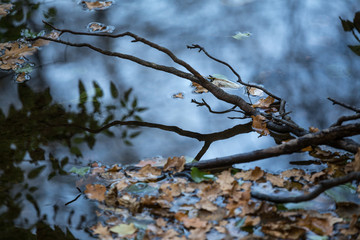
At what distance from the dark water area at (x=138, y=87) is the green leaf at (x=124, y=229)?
0.56 ft

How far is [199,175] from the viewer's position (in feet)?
8.57

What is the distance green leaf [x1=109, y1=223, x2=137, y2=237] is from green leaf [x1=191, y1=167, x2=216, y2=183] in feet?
1.77

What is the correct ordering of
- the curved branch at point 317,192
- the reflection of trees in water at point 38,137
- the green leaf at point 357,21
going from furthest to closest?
1. the green leaf at point 357,21
2. the reflection of trees in water at point 38,137
3. the curved branch at point 317,192

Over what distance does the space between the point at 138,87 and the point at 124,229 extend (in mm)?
1726

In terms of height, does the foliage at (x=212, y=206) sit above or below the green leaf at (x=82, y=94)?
below

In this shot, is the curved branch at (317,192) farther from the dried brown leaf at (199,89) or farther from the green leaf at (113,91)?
the green leaf at (113,91)

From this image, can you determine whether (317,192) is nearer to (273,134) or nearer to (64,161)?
(273,134)

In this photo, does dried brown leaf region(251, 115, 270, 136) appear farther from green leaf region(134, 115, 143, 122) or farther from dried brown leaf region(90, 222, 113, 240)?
dried brown leaf region(90, 222, 113, 240)

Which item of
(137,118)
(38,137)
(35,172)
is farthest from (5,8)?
(35,172)

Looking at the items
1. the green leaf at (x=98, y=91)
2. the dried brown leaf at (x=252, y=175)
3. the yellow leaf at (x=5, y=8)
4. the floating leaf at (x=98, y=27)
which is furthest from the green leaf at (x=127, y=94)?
the yellow leaf at (x=5, y=8)

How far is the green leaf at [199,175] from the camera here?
2.60 metres

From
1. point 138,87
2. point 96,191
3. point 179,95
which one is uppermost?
point 138,87

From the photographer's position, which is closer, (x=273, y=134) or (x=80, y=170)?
(x=80, y=170)

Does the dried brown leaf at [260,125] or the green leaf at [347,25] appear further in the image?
the green leaf at [347,25]
